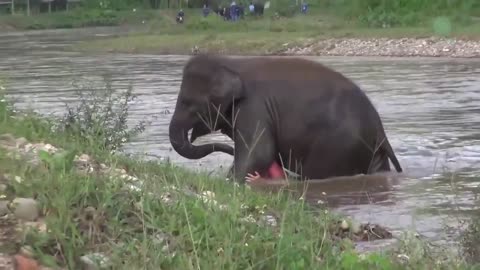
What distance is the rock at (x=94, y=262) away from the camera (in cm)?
507

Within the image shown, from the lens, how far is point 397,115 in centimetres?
1659

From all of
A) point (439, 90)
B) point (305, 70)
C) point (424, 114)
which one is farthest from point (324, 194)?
point (439, 90)

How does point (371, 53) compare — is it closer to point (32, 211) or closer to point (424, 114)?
point (424, 114)

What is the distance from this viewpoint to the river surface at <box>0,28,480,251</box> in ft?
29.1

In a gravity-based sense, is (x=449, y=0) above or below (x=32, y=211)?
above

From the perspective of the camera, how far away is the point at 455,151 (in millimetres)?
12188

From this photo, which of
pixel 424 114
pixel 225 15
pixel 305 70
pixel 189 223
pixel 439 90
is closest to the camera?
pixel 189 223

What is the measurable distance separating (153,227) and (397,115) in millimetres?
11432

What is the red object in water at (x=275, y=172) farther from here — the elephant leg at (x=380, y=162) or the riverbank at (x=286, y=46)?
the riverbank at (x=286, y=46)

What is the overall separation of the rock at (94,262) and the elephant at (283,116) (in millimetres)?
4881

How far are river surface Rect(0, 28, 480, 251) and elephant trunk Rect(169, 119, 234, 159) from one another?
15 centimetres

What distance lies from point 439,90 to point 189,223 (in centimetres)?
1644

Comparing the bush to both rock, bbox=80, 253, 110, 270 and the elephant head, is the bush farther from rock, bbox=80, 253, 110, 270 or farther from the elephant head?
rock, bbox=80, 253, 110, 270

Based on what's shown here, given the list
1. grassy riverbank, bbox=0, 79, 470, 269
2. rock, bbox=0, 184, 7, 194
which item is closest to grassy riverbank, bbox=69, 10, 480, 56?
grassy riverbank, bbox=0, 79, 470, 269
